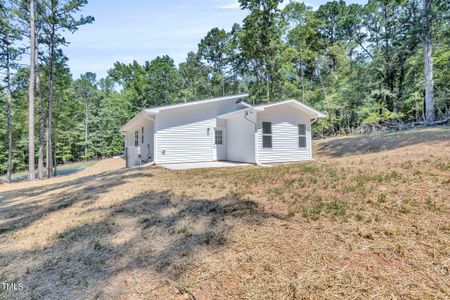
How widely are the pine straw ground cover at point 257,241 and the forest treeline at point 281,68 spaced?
1246cm

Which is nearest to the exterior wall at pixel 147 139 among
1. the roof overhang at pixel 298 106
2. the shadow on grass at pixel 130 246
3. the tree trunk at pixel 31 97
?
the tree trunk at pixel 31 97

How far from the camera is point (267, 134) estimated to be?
12000 millimetres

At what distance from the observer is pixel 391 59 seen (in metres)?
21.0

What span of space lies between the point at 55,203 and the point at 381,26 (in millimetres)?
27415

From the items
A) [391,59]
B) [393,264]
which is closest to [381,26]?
[391,59]

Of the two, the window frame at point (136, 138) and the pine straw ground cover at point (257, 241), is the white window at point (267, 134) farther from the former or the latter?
the window frame at point (136, 138)

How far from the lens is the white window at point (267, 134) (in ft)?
39.2

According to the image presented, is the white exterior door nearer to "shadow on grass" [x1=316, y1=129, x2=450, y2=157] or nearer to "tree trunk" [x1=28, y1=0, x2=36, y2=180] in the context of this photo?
"shadow on grass" [x1=316, y1=129, x2=450, y2=157]

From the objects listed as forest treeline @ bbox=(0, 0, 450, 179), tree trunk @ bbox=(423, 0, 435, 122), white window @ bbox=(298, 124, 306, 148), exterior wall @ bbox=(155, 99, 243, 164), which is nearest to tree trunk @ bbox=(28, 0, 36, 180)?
forest treeline @ bbox=(0, 0, 450, 179)

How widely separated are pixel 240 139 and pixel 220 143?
5.22 ft

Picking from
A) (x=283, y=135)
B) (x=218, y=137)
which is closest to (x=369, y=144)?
(x=283, y=135)

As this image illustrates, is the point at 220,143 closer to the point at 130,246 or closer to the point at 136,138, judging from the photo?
the point at 136,138

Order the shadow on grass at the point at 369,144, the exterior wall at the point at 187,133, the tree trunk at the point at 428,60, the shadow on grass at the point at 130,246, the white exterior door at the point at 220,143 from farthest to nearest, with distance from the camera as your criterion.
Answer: the tree trunk at the point at 428,60, the white exterior door at the point at 220,143, the exterior wall at the point at 187,133, the shadow on grass at the point at 369,144, the shadow on grass at the point at 130,246

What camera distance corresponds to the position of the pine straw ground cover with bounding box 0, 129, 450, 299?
249cm
